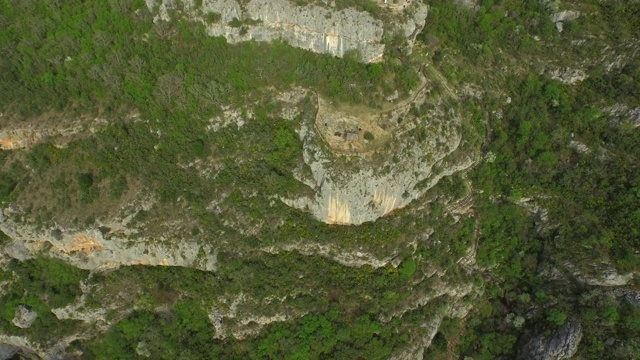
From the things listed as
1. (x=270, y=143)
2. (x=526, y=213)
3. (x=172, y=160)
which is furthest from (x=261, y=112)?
(x=526, y=213)

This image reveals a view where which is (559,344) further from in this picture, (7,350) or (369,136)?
(7,350)

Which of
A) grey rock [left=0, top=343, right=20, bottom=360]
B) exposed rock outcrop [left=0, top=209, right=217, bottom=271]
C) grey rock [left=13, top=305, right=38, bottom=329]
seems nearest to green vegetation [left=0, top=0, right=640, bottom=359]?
grey rock [left=13, top=305, right=38, bottom=329]

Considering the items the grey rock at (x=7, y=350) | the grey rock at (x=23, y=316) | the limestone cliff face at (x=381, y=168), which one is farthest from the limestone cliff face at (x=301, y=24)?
the grey rock at (x=7, y=350)

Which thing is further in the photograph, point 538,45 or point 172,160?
point 538,45

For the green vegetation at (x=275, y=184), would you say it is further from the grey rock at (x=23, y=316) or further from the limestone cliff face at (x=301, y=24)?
the limestone cliff face at (x=301, y=24)

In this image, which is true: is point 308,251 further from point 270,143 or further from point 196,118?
point 196,118

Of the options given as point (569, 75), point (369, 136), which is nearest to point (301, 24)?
point (369, 136)

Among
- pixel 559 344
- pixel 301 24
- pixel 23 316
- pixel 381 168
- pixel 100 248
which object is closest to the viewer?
pixel 381 168
